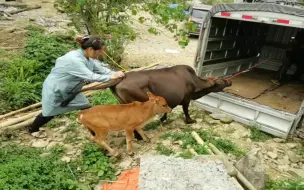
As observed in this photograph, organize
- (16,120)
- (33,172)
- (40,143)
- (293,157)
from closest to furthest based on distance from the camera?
(33,172) < (40,143) < (293,157) < (16,120)

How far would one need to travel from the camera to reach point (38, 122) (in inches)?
213

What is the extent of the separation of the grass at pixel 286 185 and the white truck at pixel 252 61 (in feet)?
5.24

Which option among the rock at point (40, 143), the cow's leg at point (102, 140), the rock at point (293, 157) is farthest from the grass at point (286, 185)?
the rock at point (40, 143)

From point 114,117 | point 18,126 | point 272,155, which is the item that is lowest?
point 18,126

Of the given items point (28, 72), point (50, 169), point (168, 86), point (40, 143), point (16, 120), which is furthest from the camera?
point (28, 72)

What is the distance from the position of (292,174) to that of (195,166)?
293cm

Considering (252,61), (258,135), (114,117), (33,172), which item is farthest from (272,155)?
(252,61)

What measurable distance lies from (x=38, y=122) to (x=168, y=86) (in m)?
2.51

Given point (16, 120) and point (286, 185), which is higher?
point (286, 185)

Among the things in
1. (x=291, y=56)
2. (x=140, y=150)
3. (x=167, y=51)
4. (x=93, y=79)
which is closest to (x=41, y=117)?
(x=93, y=79)

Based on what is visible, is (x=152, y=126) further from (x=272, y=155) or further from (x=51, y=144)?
(x=272, y=155)

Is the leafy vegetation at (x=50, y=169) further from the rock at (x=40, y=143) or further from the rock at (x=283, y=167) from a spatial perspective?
the rock at (x=283, y=167)

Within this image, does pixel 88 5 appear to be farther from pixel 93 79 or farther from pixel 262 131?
pixel 262 131

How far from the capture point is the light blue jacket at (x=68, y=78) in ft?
15.0
